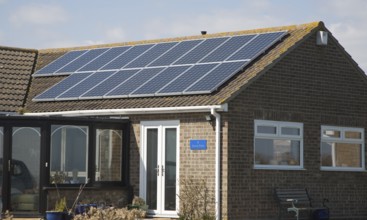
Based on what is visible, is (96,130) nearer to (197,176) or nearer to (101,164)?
(101,164)

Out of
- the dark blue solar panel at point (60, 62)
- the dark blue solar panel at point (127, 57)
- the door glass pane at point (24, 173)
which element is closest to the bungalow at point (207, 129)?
the door glass pane at point (24, 173)

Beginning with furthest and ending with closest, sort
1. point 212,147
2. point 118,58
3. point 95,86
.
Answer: point 118,58
point 95,86
point 212,147

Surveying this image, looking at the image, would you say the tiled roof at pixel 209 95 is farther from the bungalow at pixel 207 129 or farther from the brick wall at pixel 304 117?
the brick wall at pixel 304 117

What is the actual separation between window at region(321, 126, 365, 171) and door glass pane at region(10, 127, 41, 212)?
318 inches

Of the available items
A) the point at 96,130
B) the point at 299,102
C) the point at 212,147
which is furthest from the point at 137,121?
the point at 299,102

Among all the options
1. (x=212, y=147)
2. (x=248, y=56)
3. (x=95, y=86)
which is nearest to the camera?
(x=212, y=147)

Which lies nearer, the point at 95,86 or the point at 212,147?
the point at 212,147

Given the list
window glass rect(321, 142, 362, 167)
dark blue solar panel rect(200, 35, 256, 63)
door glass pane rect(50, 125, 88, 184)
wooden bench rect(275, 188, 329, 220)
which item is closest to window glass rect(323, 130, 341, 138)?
window glass rect(321, 142, 362, 167)

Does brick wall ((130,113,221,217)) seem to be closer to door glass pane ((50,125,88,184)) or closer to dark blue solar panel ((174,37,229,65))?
door glass pane ((50,125,88,184))

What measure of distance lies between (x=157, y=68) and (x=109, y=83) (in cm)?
153

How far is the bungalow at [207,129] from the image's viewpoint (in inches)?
968

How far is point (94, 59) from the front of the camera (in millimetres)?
30984

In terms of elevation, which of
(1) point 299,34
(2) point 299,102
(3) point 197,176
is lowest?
(3) point 197,176

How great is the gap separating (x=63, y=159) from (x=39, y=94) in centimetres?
474
